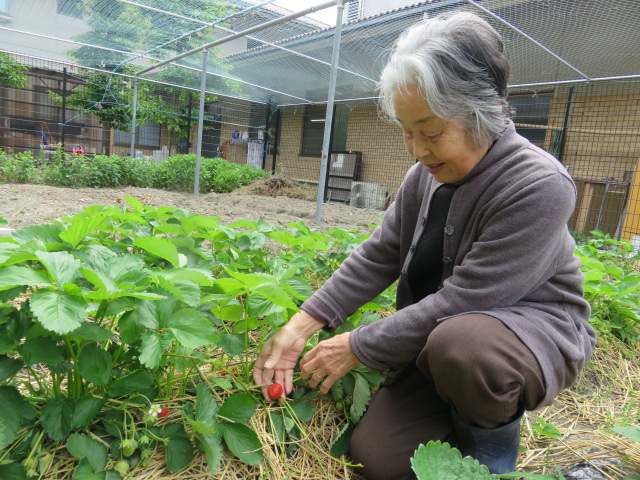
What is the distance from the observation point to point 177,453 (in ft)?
2.93

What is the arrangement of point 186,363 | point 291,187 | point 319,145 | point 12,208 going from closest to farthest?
point 186,363
point 12,208
point 291,187
point 319,145

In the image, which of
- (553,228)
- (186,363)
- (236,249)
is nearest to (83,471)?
(186,363)

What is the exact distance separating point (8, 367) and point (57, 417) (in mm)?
132

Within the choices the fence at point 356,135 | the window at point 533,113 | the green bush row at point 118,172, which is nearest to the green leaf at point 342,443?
the fence at point 356,135

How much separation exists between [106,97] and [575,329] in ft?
37.4

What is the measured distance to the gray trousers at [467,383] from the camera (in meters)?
0.94

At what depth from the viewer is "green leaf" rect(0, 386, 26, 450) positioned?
28.6 inches

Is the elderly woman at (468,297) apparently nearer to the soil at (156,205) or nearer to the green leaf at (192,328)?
the green leaf at (192,328)

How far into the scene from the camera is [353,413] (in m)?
1.24

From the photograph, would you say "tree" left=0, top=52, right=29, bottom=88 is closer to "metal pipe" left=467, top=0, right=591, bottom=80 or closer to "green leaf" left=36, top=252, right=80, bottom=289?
"metal pipe" left=467, top=0, right=591, bottom=80

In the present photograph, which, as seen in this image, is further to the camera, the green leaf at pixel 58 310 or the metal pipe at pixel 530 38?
the metal pipe at pixel 530 38

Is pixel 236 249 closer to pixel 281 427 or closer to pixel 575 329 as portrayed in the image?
pixel 281 427

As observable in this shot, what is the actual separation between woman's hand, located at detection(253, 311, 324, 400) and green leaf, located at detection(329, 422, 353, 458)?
0.18 metres

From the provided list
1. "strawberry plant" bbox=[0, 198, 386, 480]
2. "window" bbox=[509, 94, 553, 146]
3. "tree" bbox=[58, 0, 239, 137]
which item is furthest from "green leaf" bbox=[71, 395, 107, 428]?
"window" bbox=[509, 94, 553, 146]
